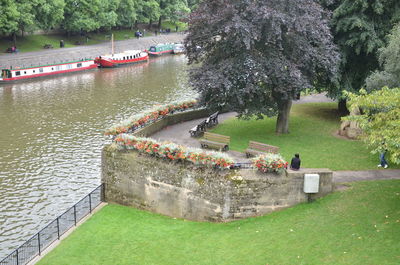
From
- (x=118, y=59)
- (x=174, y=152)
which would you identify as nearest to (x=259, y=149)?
(x=174, y=152)

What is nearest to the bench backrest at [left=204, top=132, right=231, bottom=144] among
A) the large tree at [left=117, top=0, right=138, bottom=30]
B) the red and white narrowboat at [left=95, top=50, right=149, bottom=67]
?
the red and white narrowboat at [left=95, top=50, right=149, bottom=67]

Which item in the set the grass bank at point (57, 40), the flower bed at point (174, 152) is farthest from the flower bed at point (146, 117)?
the grass bank at point (57, 40)

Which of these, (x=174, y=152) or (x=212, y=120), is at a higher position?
(x=174, y=152)

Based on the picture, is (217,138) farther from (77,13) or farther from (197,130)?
(77,13)

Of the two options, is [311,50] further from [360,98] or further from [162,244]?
[162,244]

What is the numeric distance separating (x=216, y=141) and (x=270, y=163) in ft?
23.4

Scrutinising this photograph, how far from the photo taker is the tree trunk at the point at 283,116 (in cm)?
3253

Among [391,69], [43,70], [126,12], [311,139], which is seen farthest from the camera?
[126,12]

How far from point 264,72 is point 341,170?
714 centimetres

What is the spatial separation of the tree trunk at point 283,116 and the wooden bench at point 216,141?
187 inches

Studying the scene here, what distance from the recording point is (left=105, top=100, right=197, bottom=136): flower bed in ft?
92.1

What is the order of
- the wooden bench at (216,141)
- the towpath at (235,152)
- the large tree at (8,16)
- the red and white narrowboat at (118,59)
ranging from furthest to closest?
the red and white narrowboat at (118,59), the large tree at (8,16), the wooden bench at (216,141), the towpath at (235,152)

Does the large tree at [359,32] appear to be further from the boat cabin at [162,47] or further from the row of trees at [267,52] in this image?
the boat cabin at [162,47]

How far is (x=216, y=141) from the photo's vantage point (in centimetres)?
2980
